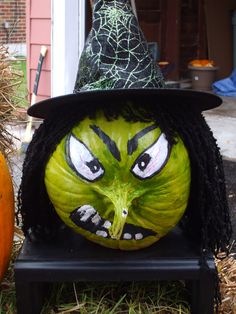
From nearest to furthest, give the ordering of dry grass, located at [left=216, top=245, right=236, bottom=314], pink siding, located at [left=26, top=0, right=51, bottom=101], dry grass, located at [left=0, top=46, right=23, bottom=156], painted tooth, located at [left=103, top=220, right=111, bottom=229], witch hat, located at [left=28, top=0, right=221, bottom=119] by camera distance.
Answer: painted tooth, located at [left=103, top=220, right=111, bottom=229]
witch hat, located at [left=28, top=0, right=221, bottom=119]
dry grass, located at [left=216, top=245, right=236, bottom=314]
dry grass, located at [left=0, top=46, right=23, bottom=156]
pink siding, located at [left=26, top=0, right=51, bottom=101]

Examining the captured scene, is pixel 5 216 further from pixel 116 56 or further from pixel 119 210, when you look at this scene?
pixel 116 56

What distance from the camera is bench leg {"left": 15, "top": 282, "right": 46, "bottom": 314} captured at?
1477 millimetres

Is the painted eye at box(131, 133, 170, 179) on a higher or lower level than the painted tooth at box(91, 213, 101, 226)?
higher

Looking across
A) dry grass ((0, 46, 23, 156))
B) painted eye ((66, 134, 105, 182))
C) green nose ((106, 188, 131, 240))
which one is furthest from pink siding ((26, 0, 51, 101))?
green nose ((106, 188, 131, 240))

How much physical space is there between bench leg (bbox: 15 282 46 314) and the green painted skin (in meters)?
0.21

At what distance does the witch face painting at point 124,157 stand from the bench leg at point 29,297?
7.8 inches

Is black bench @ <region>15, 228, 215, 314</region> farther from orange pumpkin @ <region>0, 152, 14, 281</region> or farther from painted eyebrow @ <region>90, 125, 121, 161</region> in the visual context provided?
painted eyebrow @ <region>90, 125, 121, 161</region>

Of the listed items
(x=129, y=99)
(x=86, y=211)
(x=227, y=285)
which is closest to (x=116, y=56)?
(x=129, y=99)

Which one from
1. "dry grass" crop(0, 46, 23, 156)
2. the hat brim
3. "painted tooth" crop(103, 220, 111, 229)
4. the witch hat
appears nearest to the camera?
the hat brim

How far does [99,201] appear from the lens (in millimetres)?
1404

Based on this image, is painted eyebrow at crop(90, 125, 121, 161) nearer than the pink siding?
Yes

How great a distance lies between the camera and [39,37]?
6188 millimetres

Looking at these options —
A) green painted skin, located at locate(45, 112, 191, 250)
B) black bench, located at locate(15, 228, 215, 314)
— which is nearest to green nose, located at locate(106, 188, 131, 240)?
green painted skin, located at locate(45, 112, 191, 250)

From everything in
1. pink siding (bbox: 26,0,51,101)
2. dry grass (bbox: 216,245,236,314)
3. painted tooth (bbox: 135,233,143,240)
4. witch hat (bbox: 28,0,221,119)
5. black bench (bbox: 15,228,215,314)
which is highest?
pink siding (bbox: 26,0,51,101)
